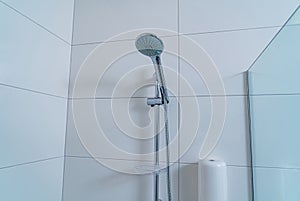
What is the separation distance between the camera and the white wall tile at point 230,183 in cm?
81

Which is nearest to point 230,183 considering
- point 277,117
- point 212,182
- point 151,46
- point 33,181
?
point 212,182

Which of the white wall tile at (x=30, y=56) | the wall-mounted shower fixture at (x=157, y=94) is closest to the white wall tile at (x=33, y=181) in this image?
the white wall tile at (x=30, y=56)

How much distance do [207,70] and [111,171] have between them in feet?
2.02

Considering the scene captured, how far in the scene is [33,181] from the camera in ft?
2.64

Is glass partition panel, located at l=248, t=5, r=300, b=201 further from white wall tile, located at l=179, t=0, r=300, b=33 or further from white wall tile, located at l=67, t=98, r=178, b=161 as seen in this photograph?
white wall tile, located at l=67, t=98, r=178, b=161

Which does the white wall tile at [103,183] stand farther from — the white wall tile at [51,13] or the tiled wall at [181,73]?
the white wall tile at [51,13]

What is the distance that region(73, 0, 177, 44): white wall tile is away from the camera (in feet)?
3.19

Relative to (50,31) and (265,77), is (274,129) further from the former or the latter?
(50,31)

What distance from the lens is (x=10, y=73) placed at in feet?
2.35

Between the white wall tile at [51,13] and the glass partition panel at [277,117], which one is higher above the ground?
the white wall tile at [51,13]

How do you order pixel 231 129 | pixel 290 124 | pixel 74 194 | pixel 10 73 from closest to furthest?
pixel 290 124, pixel 10 73, pixel 231 129, pixel 74 194

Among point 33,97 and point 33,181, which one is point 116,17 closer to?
point 33,97

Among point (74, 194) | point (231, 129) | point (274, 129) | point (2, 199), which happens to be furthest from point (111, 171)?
point (274, 129)

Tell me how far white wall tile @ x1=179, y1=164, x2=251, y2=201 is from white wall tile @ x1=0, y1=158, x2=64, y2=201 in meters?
0.55
